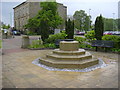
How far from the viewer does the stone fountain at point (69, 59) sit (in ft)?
20.9

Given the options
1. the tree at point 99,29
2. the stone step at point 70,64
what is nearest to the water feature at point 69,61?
the stone step at point 70,64

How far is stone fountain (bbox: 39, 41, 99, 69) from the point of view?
20.9 feet

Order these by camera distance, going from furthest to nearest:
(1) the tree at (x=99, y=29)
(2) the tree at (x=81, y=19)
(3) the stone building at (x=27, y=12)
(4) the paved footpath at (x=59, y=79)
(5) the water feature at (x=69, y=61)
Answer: (2) the tree at (x=81, y=19) → (3) the stone building at (x=27, y=12) → (1) the tree at (x=99, y=29) → (5) the water feature at (x=69, y=61) → (4) the paved footpath at (x=59, y=79)

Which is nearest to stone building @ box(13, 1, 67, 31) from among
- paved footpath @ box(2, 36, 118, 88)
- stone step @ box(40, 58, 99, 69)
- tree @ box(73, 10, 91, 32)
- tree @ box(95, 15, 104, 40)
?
tree @ box(73, 10, 91, 32)

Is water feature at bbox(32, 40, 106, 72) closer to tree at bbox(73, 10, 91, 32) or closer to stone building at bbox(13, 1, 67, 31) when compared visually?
stone building at bbox(13, 1, 67, 31)

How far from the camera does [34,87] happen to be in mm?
4168

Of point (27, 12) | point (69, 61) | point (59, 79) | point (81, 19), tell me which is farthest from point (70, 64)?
point (81, 19)

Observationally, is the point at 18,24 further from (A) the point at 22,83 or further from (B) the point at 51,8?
(A) the point at 22,83

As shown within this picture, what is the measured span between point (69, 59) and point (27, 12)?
1630 inches

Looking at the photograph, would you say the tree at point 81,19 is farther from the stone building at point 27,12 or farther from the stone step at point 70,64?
the stone step at point 70,64

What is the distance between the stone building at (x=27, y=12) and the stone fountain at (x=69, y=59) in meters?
38.9

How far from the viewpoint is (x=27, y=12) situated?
45.1m

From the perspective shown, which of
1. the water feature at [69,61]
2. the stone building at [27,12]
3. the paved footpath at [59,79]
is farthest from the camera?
the stone building at [27,12]

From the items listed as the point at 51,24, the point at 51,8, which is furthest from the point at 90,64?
the point at 51,8
